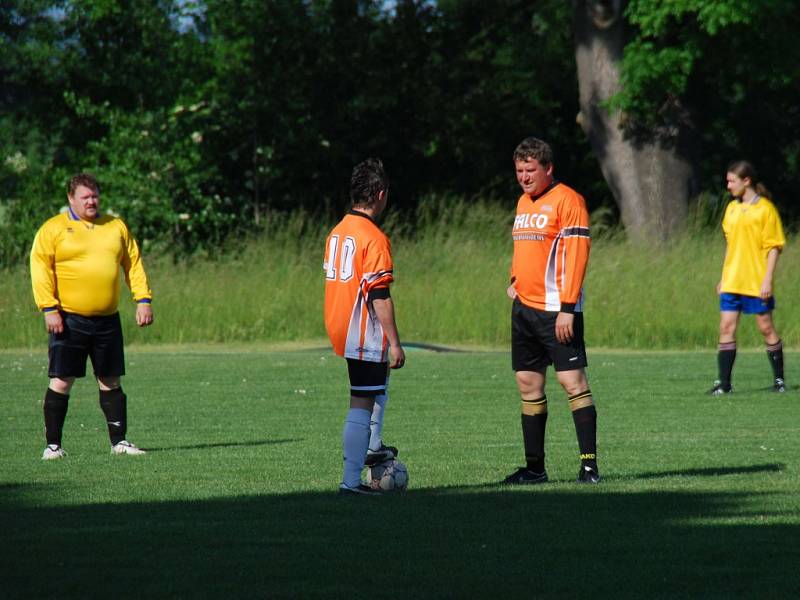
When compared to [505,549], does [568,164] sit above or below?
above

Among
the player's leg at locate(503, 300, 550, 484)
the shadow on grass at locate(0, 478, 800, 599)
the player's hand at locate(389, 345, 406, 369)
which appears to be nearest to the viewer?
the shadow on grass at locate(0, 478, 800, 599)

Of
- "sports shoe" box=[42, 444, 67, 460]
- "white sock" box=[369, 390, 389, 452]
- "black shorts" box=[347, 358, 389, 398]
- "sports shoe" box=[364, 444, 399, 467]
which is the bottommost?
"sports shoe" box=[42, 444, 67, 460]

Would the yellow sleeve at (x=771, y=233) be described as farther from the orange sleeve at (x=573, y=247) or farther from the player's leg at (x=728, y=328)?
the orange sleeve at (x=573, y=247)

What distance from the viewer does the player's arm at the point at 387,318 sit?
7.93 metres

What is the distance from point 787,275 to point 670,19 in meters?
7.07

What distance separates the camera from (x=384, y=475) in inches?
329

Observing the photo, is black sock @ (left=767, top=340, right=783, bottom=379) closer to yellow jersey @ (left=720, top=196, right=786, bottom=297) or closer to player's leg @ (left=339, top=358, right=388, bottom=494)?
yellow jersey @ (left=720, top=196, right=786, bottom=297)

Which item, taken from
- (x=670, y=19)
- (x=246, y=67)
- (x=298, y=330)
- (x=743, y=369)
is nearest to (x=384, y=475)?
(x=743, y=369)

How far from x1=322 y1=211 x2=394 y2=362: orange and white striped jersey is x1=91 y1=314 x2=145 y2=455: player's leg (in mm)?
2834

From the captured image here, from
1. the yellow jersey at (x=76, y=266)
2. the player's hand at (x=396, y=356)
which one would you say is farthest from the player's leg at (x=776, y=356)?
the player's hand at (x=396, y=356)

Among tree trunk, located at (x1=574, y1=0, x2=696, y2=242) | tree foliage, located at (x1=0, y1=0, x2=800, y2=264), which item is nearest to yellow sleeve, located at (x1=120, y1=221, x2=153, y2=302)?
tree trunk, located at (x1=574, y1=0, x2=696, y2=242)

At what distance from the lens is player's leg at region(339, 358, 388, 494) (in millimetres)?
8094

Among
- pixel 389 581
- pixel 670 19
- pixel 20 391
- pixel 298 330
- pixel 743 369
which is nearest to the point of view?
pixel 389 581

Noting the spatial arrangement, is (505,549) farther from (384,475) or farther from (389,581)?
(384,475)
